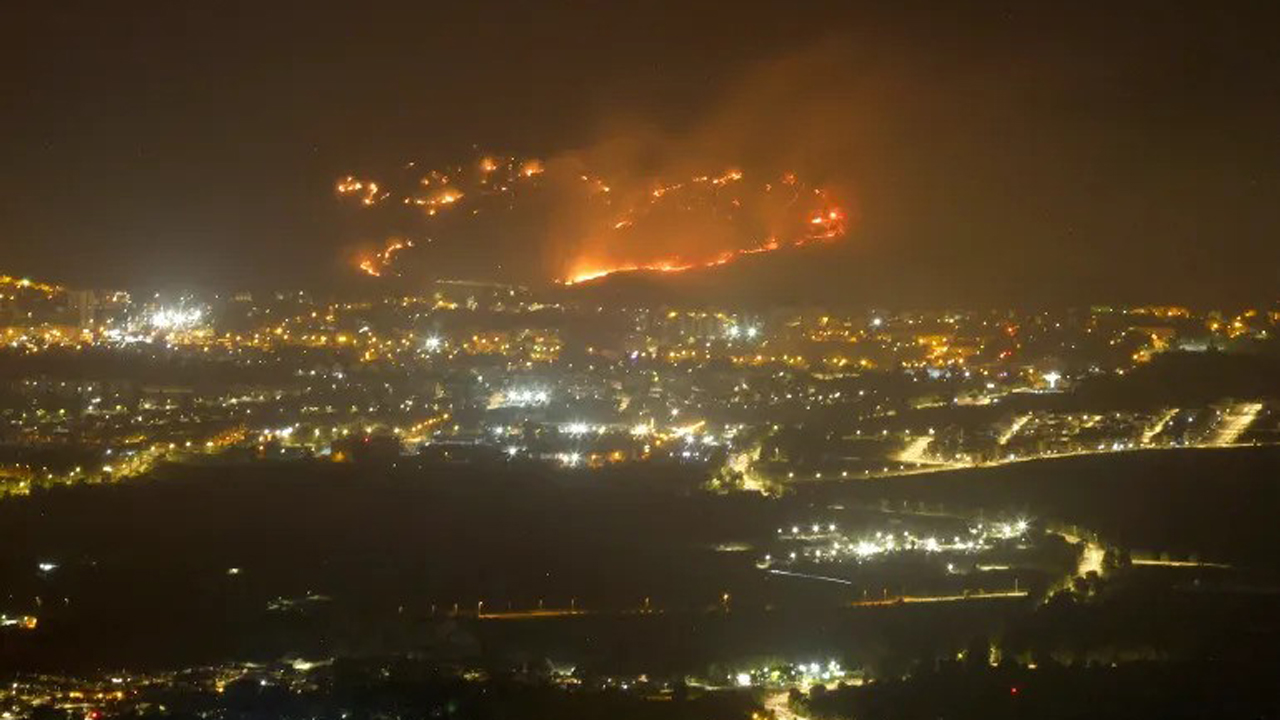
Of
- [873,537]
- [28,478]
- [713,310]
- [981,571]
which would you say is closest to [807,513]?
[873,537]

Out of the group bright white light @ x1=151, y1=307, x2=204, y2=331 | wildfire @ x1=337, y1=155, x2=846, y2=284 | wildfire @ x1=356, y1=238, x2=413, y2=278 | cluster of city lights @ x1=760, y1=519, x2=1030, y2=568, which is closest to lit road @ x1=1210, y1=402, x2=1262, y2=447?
cluster of city lights @ x1=760, y1=519, x2=1030, y2=568

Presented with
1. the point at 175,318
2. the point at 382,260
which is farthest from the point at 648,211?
the point at 175,318

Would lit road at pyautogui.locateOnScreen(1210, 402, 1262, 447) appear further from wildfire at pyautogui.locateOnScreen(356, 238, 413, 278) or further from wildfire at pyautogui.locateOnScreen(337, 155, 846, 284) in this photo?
wildfire at pyautogui.locateOnScreen(356, 238, 413, 278)

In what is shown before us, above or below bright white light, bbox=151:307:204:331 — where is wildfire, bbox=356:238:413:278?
above

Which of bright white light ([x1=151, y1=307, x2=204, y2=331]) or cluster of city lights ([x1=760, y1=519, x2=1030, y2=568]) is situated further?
bright white light ([x1=151, y1=307, x2=204, y2=331])

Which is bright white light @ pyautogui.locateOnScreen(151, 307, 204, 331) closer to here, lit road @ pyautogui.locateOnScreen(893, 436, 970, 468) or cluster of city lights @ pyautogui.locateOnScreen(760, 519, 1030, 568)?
lit road @ pyautogui.locateOnScreen(893, 436, 970, 468)

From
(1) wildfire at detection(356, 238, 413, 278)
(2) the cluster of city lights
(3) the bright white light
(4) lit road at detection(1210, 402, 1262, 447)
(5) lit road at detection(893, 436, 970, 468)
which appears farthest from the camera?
(1) wildfire at detection(356, 238, 413, 278)

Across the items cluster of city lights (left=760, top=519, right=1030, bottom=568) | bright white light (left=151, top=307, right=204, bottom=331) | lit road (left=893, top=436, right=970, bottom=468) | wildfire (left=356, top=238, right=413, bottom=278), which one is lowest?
cluster of city lights (left=760, top=519, right=1030, bottom=568)

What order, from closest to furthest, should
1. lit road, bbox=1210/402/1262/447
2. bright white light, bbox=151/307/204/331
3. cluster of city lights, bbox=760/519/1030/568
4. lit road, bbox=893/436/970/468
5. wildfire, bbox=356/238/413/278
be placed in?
cluster of city lights, bbox=760/519/1030/568 < lit road, bbox=893/436/970/468 < lit road, bbox=1210/402/1262/447 < bright white light, bbox=151/307/204/331 < wildfire, bbox=356/238/413/278

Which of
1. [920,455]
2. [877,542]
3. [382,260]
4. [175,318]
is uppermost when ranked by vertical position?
[382,260]

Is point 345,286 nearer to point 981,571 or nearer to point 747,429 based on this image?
point 747,429

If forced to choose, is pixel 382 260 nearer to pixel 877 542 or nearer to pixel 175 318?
pixel 175 318

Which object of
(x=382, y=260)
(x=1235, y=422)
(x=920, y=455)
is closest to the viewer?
(x=920, y=455)
